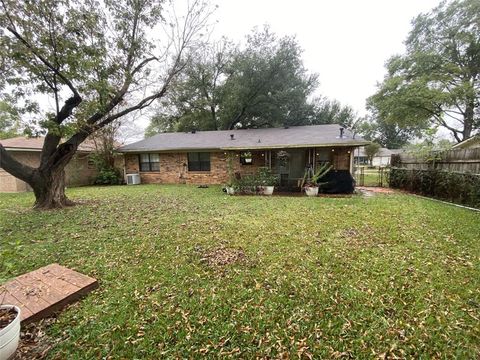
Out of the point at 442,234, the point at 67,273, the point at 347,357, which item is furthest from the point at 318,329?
the point at 442,234

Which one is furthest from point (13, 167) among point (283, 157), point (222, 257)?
point (283, 157)

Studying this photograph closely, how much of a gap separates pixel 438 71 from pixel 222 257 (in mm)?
20102

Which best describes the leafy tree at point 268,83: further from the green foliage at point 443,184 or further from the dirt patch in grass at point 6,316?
the dirt patch in grass at point 6,316

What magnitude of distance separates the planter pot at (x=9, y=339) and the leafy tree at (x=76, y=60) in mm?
6039

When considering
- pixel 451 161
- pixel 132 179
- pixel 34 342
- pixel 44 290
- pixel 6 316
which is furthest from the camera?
pixel 132 179

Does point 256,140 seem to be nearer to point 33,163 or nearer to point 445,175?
point 445,175

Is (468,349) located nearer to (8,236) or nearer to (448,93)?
(8,236)

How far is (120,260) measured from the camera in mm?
3531

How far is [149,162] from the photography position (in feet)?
45.2

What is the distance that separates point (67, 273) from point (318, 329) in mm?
3518

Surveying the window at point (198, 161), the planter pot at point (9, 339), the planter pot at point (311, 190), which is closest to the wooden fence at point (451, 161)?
the planter pot at point (311, 190)

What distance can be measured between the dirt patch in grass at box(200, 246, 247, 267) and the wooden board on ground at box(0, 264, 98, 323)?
5.26 feet

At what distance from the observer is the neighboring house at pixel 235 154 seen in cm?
1023

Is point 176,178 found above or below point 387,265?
above
